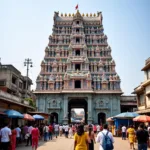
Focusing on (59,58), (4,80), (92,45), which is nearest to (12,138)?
(4,80)

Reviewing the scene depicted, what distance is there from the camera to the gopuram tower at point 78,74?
41.2 meters

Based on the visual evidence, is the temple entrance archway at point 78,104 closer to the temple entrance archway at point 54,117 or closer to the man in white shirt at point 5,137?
the temple entrance archway at point 54,117

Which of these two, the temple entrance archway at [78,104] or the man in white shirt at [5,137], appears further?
the temple entrance archway at [78,104]

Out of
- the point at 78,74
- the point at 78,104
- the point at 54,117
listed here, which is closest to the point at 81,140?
the point at 78,74

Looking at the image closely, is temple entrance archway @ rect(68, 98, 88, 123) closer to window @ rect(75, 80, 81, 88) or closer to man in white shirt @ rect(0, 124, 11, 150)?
window @ rect(75, 80, 81, 88)

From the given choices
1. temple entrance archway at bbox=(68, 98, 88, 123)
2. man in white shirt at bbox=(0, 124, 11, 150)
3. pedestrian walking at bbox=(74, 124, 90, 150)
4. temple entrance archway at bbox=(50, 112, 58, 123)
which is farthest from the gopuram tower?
pedestrian walking at bbox=(74, 124, 90, 150)

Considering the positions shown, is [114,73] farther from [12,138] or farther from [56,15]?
[12,138]

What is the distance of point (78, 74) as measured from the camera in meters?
42.2

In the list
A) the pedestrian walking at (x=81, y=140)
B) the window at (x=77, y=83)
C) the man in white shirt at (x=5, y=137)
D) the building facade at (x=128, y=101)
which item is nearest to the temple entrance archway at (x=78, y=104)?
the window at (x=77, y=83)

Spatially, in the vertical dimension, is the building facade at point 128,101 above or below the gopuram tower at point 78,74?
below

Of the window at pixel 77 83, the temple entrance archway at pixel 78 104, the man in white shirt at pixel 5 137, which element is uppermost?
the window at pixel 77 83

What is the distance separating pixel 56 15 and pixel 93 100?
946 inches

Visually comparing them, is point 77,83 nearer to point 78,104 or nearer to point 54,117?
point 78,104

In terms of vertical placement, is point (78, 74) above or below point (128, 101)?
above
